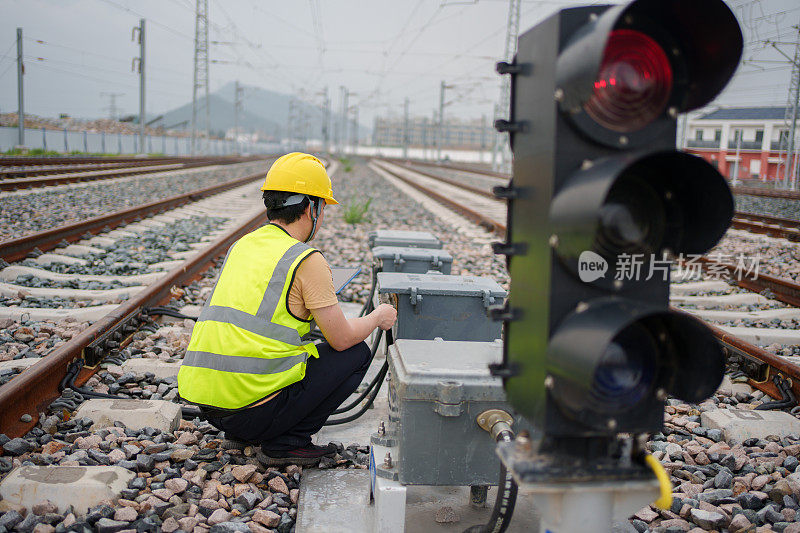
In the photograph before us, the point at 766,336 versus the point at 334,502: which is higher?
the point at 766,336

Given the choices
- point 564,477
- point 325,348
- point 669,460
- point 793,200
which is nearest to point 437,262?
point 325,348

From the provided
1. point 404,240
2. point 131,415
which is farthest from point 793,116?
point 131,415

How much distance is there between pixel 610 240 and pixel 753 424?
2.40 metres

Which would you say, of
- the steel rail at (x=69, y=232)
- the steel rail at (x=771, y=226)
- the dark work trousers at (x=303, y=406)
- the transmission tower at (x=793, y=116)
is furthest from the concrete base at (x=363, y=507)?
the transmission tower at (x=793, y=116)

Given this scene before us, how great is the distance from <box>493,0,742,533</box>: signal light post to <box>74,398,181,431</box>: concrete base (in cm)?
212

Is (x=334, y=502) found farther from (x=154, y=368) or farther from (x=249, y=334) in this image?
(x=154, y=368)

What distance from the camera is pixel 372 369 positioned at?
4.17m

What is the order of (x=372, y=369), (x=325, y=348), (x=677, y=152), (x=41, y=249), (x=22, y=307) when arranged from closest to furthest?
(x=677, y=152) < (x=325, y=348) < (x=372, y=369) < (x=22, y=307) < (x=41, y=249)

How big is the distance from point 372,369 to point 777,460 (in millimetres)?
2300

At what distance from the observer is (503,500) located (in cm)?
178

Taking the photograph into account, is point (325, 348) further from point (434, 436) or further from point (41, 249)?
point (41, 249)

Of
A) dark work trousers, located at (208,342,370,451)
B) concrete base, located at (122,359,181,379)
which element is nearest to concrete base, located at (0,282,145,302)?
concrete base, located at (122,359,181,379)

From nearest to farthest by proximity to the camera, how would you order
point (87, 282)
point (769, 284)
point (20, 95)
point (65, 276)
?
point (87, 282), point (65, 276), point (769, 284), point (20, 95)

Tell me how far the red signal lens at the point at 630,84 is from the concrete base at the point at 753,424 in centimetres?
236
